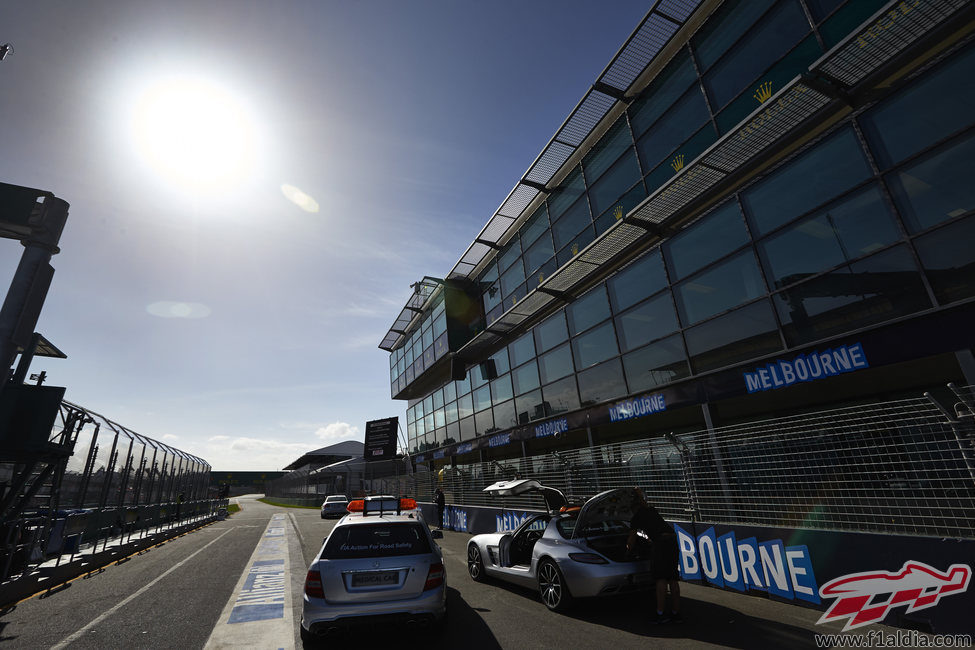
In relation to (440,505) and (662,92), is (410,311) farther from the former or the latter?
(662,92)

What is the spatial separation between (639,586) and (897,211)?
309 inches

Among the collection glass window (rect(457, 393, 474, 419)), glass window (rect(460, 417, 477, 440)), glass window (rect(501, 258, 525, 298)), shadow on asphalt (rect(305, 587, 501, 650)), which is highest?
glass window (rect(501, 258, 525, 298))

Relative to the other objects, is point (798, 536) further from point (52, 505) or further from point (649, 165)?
point (52, 505)

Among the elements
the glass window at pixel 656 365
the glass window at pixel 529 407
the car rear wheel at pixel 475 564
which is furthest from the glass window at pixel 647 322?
the car rear wheel at pixel 475 564

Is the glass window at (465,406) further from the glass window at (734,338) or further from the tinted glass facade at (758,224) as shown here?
the glass window at (734,338)

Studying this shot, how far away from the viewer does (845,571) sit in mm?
5500

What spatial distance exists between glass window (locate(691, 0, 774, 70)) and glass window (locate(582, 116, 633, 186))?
9.48ft

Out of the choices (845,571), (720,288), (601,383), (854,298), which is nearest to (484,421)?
(601,383)

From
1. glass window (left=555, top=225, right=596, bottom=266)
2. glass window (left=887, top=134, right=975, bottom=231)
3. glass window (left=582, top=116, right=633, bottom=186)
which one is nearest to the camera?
glass window (left=887, top=134, right=975, bottom=231)

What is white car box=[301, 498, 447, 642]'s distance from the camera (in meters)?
4.63

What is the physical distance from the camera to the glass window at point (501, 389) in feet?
66.0

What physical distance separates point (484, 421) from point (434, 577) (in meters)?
16.9

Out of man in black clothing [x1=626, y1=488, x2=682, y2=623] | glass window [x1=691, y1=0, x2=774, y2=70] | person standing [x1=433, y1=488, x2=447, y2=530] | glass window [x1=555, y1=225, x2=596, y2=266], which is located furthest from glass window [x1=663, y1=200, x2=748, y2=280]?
person standing [x1=433, y1=488, x2=447, y2=530]
